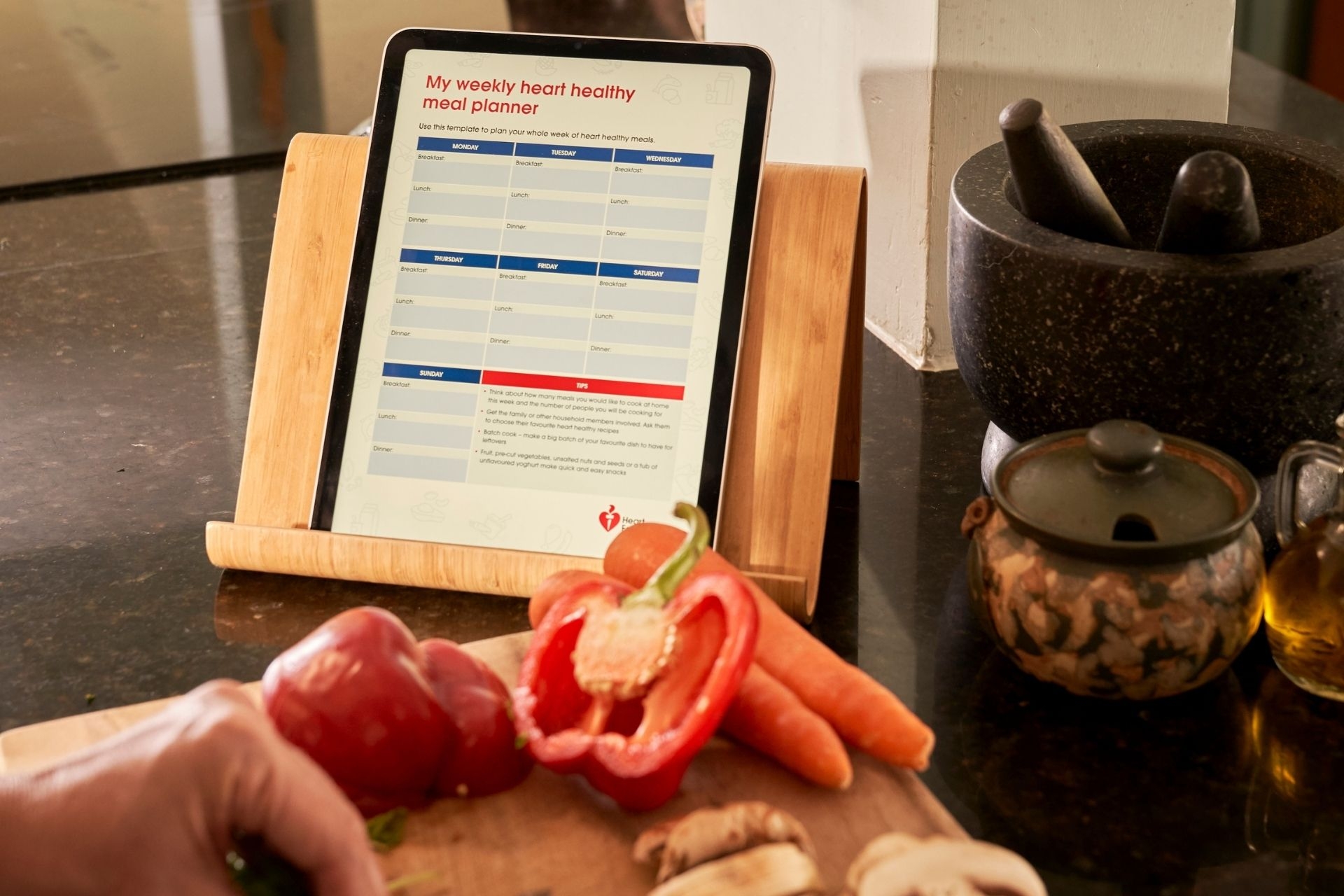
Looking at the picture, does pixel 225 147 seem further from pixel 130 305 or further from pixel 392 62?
pixel 392 62

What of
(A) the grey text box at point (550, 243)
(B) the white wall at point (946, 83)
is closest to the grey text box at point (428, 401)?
(A) the grey text box at point (550, 243)

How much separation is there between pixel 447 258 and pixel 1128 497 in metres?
0.47

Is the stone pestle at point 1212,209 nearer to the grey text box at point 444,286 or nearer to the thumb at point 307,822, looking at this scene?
the grey text box at point 444,286

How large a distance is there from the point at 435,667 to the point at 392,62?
1.50ft

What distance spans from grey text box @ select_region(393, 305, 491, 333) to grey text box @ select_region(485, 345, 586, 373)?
0.02m

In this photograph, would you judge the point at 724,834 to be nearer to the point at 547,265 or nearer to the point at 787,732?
the point at 787,732

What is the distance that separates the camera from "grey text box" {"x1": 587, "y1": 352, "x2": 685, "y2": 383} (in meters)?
0.90

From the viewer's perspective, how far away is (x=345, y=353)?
0.94 meters

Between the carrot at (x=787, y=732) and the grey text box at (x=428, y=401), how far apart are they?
29 cm

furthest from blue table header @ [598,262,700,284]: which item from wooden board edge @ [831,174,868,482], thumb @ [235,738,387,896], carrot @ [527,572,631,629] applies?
thumb @ [235,738,387,896]

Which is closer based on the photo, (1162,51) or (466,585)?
(466,585)

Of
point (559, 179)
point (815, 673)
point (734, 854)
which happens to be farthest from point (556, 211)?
Result: point (734, 854)

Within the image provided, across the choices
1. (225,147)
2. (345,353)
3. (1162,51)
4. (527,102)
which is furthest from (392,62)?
(225,147)

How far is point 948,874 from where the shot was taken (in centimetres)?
61
